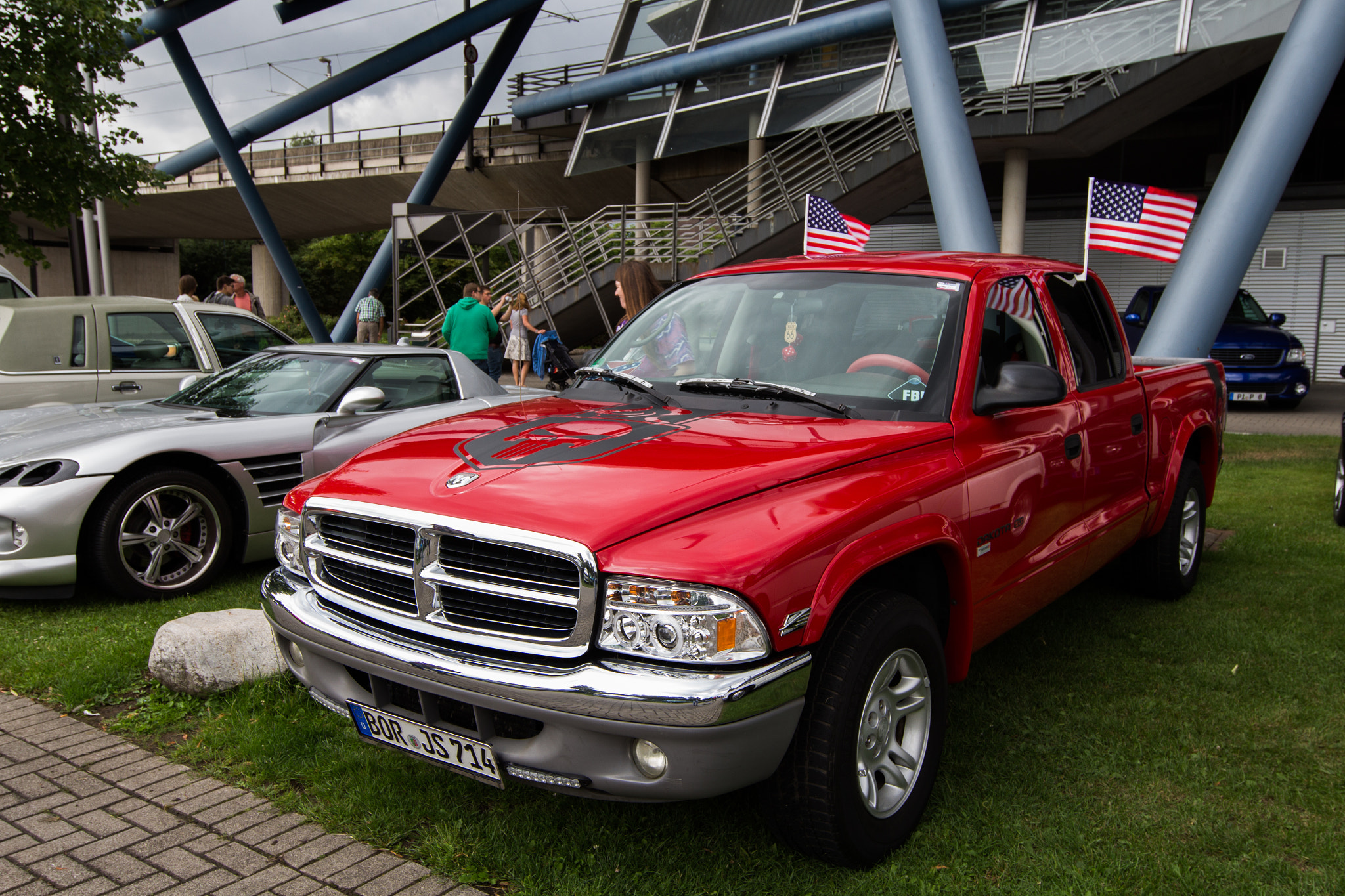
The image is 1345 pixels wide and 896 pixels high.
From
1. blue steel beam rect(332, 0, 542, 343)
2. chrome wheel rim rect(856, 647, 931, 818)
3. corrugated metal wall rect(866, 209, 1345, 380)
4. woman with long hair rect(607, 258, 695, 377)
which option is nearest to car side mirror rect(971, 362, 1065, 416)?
chrome wheel rim rect(856, 647, 931, 818)

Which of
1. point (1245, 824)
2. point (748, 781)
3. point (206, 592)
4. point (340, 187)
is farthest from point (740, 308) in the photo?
point (340, 187)

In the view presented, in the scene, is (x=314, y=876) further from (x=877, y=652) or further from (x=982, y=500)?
(x=982, y=500)

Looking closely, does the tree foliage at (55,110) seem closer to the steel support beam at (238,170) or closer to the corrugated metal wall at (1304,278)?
the steel support beam at (238,170)

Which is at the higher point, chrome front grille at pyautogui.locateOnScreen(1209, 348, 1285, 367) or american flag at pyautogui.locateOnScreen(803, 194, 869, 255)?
american flag at pyautogui.locateOnScreen(803, 194, 869, 255)

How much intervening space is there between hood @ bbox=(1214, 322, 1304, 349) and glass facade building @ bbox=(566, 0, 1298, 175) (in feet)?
13.4

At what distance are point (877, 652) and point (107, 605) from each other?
444 centimetres

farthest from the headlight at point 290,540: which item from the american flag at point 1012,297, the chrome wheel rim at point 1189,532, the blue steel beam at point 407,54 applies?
the blue steel beam at point 407,54

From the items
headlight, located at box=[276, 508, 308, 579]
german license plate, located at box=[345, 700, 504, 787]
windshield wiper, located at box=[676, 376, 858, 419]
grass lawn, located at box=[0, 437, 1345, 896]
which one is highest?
windshield wiper, located at box=[676, 376, 858, 419]

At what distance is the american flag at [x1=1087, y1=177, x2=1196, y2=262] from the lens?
831 cm

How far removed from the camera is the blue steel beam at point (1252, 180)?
9.32 metres

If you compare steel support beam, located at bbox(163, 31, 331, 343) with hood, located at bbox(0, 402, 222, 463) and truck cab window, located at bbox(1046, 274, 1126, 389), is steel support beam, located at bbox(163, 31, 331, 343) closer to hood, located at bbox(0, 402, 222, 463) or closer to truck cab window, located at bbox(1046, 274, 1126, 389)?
hood, located at bbox(0, 402, 222, 463)

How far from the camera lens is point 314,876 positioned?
2.85 m

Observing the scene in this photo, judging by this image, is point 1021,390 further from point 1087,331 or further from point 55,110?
point 55,110

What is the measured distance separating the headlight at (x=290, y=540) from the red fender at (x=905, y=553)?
1.67 metres
